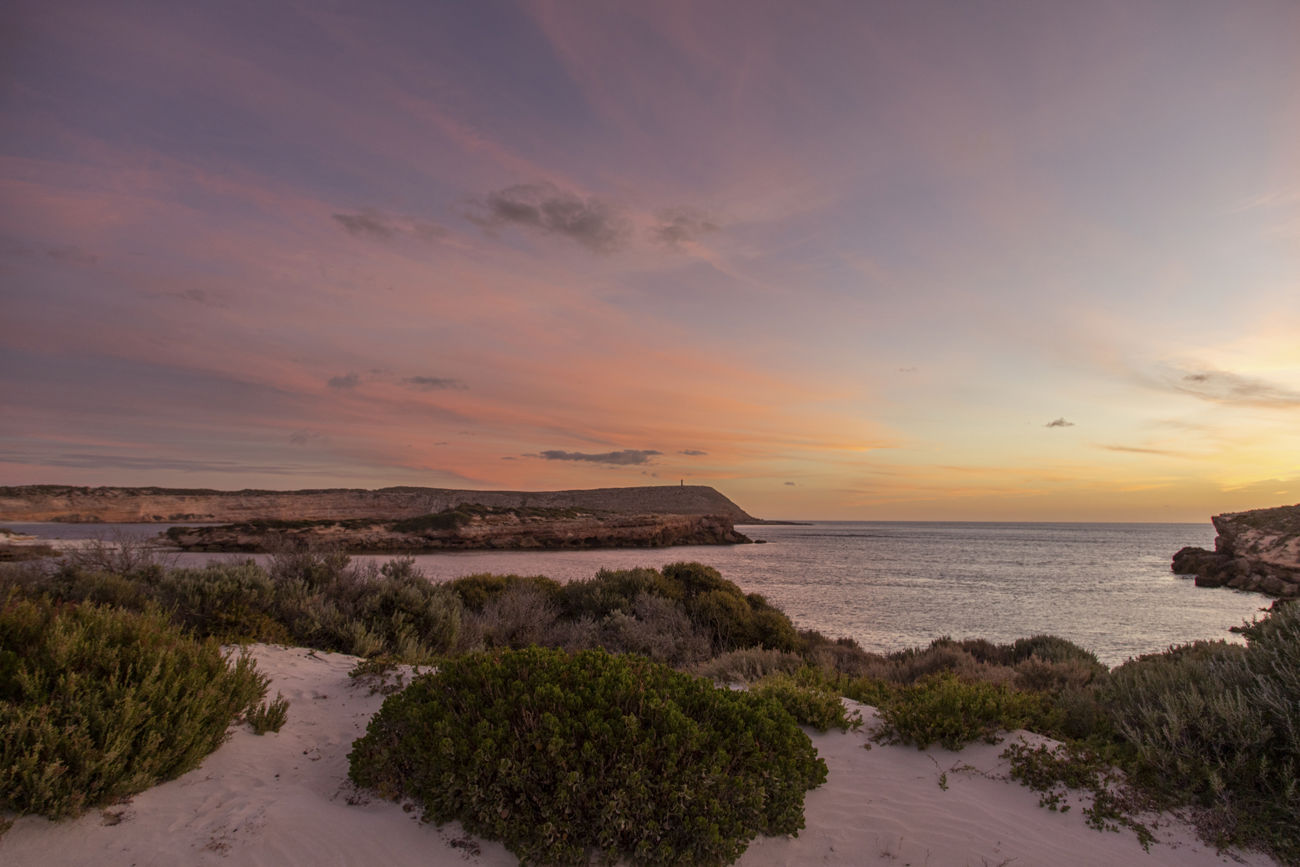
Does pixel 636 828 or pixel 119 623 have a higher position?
pixel 119 623

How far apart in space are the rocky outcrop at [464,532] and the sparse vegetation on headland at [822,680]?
1687cm

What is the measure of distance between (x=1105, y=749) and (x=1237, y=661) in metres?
1.59

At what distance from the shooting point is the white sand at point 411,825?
338 centimetres

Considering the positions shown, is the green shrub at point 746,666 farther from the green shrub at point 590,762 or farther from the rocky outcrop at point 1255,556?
the rocky outcrop at point 1255,556

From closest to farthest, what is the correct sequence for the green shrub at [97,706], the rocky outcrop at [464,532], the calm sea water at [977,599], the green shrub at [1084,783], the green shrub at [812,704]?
the green shrub at [97,706] → the green shrub at [1084,783] → the green shrub at [812,704] → the calm sea water at [977,599] → the rocky outcrop at [464,532]

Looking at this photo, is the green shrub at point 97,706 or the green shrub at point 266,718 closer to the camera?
the green shrub at point 97,706

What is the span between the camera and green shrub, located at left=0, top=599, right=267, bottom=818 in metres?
3.34

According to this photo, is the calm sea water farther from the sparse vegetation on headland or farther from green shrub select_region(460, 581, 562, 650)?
green shrub select_region(460, 581, 562, 650)

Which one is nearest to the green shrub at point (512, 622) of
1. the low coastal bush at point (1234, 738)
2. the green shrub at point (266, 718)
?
the green shrub at point (266, 718)

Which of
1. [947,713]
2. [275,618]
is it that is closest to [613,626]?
[275,618]

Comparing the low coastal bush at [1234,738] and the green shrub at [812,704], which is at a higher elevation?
the low coastal bush at [1234,738]

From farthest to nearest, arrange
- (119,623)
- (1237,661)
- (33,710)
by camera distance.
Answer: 1. (1237,661)
2. (119,623)
3. (33,710)

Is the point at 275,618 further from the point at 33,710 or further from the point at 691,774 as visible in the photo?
the point at 691,774

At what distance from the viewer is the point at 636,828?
345 centimetres
